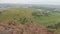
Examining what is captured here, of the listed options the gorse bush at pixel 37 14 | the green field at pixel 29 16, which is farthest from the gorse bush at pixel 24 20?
the gorse bush at pixel 37 14

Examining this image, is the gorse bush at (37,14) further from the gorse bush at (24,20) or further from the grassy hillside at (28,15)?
the gorse bush at (24,20)

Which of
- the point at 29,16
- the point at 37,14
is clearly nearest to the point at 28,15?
the point at 29,16

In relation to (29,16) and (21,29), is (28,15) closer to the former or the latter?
(29,16)

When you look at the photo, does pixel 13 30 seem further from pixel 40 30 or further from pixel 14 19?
pixel 40 30

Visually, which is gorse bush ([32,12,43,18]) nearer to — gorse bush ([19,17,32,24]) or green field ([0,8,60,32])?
green field ([0,8,60,32])

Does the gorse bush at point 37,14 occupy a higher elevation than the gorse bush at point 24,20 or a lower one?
higher
